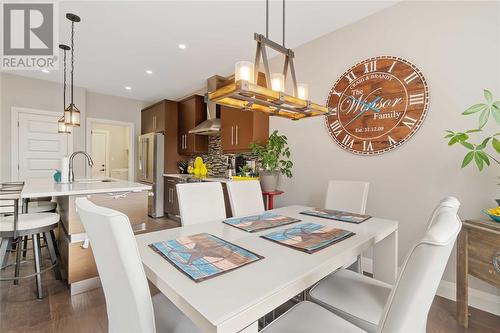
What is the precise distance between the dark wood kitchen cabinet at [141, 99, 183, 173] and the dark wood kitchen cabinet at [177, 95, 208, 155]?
0.12 metres

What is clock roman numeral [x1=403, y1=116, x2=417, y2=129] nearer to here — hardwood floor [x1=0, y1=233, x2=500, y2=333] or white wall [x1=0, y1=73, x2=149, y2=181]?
hardwood floor [x1=0, y1=233, x2=500, y2=333]

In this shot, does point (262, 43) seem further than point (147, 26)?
No

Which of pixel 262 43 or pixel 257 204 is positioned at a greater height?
pixel 262 43

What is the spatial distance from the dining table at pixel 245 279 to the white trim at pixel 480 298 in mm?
1268

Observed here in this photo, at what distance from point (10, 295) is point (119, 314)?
6.57ft

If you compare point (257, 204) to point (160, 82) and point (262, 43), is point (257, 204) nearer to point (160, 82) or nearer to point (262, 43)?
point (262, 43)

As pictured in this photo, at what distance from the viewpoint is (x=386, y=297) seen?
1.20m

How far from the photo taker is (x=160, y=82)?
15.0ft

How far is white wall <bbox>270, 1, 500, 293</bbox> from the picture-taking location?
191 cm

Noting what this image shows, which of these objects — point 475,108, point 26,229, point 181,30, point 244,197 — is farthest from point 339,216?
point 181,30

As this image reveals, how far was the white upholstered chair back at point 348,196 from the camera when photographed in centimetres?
210

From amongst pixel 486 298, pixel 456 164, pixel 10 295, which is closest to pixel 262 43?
pixel 456 164

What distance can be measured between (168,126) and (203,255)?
4599 mm

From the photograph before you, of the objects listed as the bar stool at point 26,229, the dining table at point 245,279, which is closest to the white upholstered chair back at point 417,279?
the dining table at point 245,279
